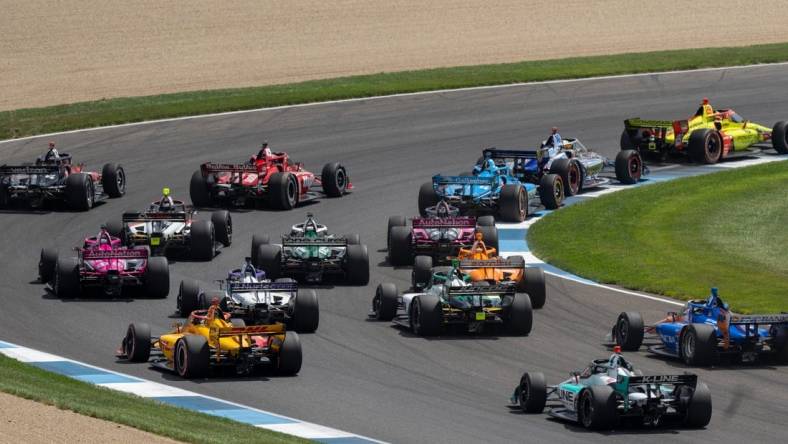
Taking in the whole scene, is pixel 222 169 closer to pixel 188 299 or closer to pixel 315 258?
pixel 315 258

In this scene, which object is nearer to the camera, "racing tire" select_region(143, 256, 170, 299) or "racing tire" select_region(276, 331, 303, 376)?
"racing tire" select_region(276, 331, 303, 376)

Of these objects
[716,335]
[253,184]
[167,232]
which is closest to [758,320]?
[716,335]

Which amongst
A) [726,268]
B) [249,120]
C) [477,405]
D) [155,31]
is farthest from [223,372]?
[155,31]

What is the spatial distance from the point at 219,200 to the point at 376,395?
19024 mm

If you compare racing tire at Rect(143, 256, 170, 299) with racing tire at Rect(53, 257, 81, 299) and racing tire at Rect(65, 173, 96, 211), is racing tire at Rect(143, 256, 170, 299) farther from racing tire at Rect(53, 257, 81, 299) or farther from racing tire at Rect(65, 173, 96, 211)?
racing tire at Rect(65, 173, 96, 211)

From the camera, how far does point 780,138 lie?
168ft

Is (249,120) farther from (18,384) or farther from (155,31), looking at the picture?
(18,384)

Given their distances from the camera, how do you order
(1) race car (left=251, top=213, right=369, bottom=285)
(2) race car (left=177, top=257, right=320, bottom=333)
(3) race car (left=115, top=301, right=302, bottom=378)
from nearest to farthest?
(3) race car (left=115, top=301, right=302, bottom=378) → (2) race car (left=177, top=257, right=320, bottom=333) → (1) race car (left=251, top=213, right=369, bottom=285)

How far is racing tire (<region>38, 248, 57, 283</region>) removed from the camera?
33.9m

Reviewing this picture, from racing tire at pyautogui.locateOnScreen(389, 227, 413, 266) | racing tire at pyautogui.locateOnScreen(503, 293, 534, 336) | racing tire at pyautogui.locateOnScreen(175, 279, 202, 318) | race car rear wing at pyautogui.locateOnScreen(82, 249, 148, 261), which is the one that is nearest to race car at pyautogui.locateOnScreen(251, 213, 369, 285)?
racing tire at pyautogui.locateOnScreen(389, 227, 413, 266)

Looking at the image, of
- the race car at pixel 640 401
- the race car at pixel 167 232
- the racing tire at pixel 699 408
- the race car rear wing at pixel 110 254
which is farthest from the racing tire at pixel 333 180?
the racing tire at pixel 699 408

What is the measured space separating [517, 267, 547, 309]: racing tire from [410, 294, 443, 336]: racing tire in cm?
276

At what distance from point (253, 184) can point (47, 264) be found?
9.59 m

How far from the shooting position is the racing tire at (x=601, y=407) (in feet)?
74.4
